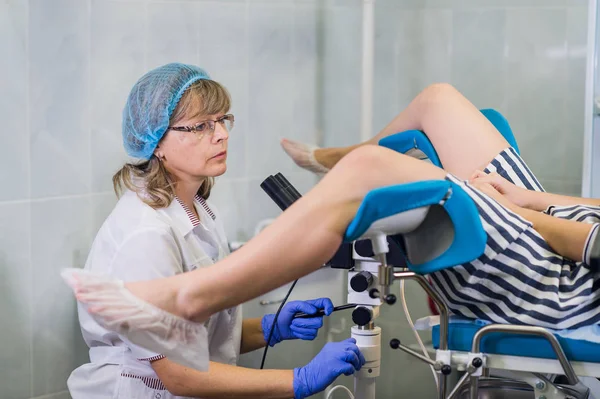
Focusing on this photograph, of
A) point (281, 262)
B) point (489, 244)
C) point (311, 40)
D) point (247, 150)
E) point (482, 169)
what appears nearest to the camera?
point (281, 262)

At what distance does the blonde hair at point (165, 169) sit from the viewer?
1766 mm

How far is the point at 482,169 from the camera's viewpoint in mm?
1754

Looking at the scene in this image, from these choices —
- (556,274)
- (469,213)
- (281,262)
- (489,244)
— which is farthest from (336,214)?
(556,274)

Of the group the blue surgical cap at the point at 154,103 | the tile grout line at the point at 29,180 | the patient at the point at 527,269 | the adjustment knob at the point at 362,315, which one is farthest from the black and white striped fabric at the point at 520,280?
the tile grout line at the point at 29,180

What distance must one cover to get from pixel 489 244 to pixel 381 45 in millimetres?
1601

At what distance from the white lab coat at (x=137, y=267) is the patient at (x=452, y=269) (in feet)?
1.03

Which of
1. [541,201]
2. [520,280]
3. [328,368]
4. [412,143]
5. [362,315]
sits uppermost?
[412,143]

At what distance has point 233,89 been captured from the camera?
8.39ft

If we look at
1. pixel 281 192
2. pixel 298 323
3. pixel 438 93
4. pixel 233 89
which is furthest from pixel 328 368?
pixel 233 89

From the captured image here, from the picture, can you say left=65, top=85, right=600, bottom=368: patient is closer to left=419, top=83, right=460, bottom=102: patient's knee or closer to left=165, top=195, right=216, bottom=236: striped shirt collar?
left=419, top=83, right=460, bottom=102: patient's knee

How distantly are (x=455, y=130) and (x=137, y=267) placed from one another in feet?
2.53

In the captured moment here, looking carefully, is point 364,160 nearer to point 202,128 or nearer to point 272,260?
point 272,260

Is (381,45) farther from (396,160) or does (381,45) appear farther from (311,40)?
(396,160)

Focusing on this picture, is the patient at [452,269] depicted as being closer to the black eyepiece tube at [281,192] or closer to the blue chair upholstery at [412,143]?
the blue chair upholstery at [412,143]
